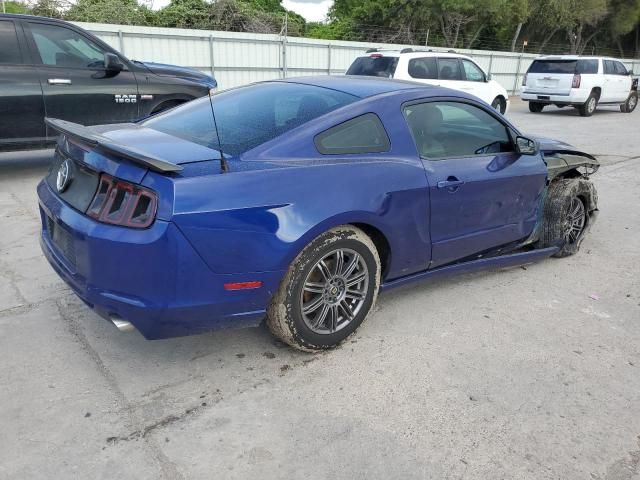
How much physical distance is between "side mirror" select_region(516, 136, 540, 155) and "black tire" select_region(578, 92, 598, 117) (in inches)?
558

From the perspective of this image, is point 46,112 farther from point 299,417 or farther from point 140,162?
point 299,417

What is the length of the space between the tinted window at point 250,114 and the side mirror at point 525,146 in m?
1.47

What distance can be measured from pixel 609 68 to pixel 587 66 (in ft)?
4.93

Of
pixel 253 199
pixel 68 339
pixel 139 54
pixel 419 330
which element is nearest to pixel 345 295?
pixel 419 330

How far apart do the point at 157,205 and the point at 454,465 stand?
172 cm

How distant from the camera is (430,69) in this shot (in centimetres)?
1193

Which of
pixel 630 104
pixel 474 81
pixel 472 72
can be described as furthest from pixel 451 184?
pixel 630 104

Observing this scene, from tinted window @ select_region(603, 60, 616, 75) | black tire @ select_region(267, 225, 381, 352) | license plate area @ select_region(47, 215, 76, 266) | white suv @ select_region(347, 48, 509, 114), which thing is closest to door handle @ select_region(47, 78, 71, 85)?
license plate area @ select_region(47, 215, 76, 266)

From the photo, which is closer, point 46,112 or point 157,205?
point 157,205

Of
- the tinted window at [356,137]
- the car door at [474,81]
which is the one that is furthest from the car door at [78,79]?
the car door at [474,81]

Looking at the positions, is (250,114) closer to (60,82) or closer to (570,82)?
(60,82)

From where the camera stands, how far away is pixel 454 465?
2.34m

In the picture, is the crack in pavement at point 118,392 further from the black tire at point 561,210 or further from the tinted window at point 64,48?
the tinted window at point 64,48

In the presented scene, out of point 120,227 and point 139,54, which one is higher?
point 139,54
